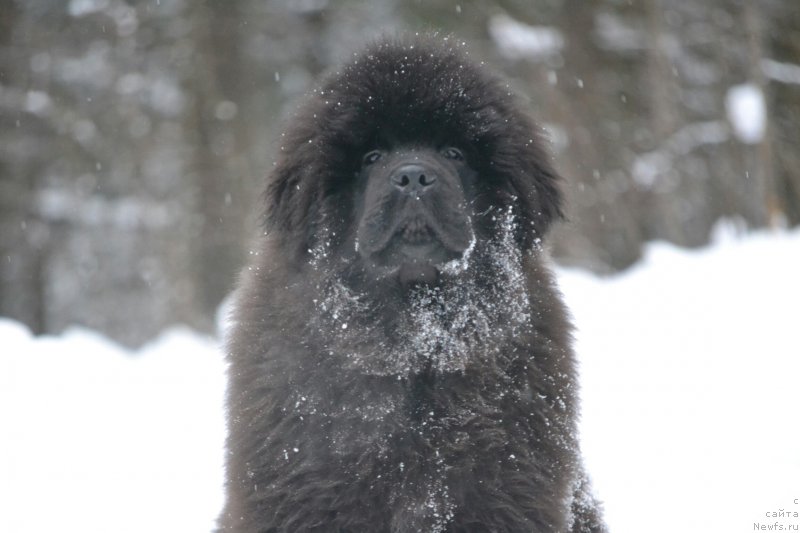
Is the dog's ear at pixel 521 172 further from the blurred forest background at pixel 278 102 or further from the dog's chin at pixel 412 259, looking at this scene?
the blurred forest background at pixel 278 102

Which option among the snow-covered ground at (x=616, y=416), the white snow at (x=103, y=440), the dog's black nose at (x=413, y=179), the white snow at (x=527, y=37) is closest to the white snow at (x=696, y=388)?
the snow-covered ground at (x=616, y=416)

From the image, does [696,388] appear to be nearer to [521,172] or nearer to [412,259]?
[521,172]

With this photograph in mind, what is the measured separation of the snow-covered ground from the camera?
16.4 feet

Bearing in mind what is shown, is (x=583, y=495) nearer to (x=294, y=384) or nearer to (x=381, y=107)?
(x=294, y=384)

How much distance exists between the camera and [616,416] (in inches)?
A: 258

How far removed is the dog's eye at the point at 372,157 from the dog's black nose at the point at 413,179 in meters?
0.29

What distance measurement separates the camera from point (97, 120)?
15258mm

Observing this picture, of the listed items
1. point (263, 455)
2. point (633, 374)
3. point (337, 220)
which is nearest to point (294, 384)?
point (263, 455)

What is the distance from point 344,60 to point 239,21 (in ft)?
34.1

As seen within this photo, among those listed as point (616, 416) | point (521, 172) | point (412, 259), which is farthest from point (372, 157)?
point (616, 416)

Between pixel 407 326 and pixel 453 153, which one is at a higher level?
pixel 453 153

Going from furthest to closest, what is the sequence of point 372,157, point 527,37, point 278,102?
1. point 278,102
2. point 527,37
3. point 372,157

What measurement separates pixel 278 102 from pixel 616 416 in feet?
30.5

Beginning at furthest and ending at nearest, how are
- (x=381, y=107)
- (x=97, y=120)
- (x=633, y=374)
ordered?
1. (x=97, y=120)
2. (x=633, y=374)
3. (x=381, y=107)
